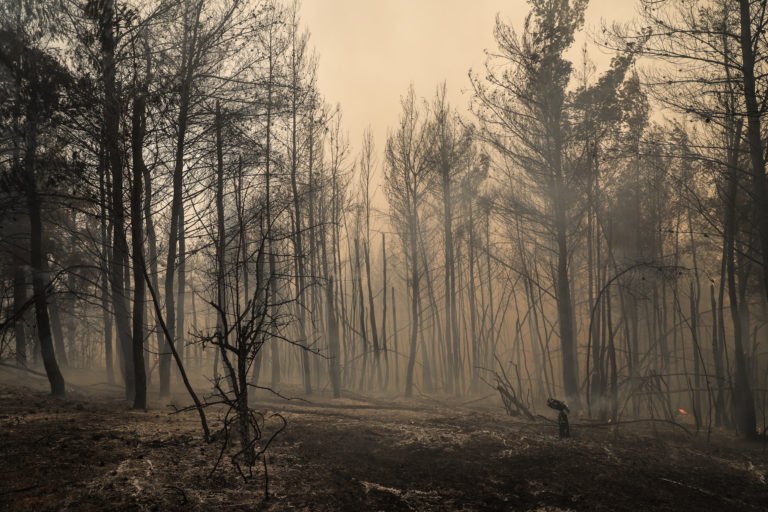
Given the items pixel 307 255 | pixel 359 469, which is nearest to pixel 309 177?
pixel 307 255

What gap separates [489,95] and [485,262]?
10108mm

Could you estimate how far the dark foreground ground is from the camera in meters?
3.64

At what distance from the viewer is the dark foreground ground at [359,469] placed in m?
3.64

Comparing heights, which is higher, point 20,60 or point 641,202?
point 20,60

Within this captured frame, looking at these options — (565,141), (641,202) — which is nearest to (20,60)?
(565,141)

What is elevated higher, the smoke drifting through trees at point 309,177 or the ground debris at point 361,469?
the smoke drifting through trees at point 309,177

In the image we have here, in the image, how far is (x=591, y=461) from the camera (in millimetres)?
5367

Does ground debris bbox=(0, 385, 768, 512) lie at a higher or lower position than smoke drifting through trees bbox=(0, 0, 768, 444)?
lower

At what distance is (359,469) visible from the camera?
473 centimetres

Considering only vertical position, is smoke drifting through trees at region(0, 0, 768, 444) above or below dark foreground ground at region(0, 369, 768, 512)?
above

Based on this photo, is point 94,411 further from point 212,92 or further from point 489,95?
point 489,95

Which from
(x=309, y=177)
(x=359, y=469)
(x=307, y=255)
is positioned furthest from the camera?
(x=309, y=177)

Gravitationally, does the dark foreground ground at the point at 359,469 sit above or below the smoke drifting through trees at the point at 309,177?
below

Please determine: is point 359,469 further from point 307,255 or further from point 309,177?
point 309,177
